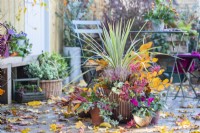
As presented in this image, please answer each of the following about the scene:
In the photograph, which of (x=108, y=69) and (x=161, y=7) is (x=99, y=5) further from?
(x=108, y=69)

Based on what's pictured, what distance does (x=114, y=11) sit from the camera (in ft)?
22.8

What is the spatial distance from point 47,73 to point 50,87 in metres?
0.20

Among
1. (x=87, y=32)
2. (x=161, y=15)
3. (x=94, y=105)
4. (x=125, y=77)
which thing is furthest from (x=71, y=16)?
(x=94, y=105)

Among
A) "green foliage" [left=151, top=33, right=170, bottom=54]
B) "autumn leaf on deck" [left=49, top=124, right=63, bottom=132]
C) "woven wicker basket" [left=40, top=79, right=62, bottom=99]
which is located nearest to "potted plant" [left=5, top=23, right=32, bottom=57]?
"woven wicker basket" [left=40, top=79, right=62, bottom=99]

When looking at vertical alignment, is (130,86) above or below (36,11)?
below

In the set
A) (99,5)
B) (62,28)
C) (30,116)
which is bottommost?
(30,116)

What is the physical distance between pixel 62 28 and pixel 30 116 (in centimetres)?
315

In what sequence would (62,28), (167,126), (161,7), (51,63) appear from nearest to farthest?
(167,126)
(51,63)
(161,7)
(62,28)

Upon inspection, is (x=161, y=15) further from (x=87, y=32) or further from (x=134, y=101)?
(x=134, y=101)

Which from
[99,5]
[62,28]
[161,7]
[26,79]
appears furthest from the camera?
[99,5]

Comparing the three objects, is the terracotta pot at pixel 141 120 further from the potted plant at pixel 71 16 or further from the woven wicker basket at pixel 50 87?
the potted plant at pixel 71 16

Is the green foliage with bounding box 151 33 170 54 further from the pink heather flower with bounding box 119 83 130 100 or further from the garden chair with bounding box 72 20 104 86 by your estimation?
the pink heather flower with bounding box 119 83 130 100

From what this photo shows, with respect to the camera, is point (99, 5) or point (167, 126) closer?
point (167, 126)

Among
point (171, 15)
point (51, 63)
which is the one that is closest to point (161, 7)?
point (171, 15)
